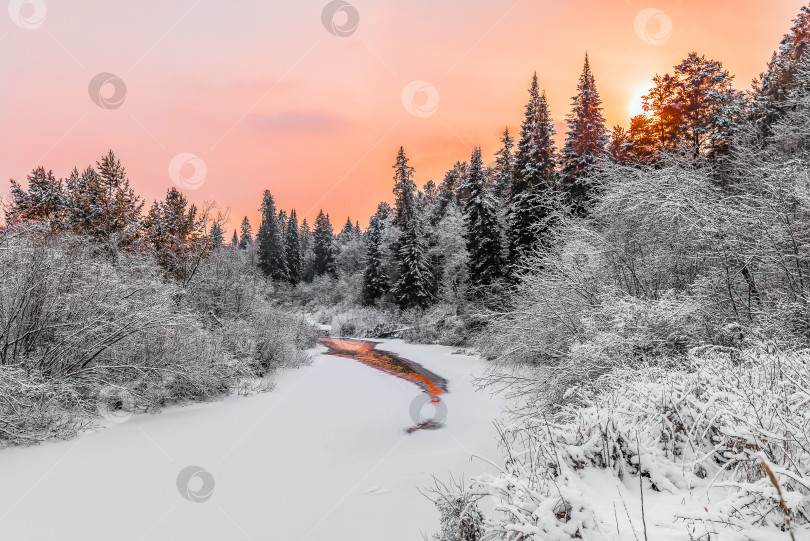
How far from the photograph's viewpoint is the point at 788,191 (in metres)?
6.13

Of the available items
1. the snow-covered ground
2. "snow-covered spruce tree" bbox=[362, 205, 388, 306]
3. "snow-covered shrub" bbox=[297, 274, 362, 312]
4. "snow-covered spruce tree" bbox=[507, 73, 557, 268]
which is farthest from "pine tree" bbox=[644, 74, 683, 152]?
"snow-covered shrub" bbox=[297, 274, 362, 312]

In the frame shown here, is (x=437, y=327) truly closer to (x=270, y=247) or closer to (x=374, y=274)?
(x=374, y=274)

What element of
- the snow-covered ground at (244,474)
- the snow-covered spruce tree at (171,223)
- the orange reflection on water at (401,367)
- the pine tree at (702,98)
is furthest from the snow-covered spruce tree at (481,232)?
the snow-covered spruce tree at (171,223)

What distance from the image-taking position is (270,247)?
55156mm

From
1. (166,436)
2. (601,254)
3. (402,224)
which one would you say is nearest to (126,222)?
(402,224)

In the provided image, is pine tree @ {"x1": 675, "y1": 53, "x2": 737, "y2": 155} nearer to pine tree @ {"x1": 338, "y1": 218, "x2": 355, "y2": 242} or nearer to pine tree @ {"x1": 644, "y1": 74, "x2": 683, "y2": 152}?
pine tree @ {"x1": 644, "y1": 74, "x2": 683, "y2": 152}

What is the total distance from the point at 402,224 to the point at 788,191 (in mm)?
35481

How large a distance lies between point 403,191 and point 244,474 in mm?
36509

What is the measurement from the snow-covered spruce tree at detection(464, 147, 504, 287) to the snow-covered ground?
1607 cm

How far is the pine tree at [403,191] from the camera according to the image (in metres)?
39.8

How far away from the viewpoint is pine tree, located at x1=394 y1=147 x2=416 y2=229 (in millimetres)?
39750

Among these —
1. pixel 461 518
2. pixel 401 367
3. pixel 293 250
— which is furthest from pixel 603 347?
pixel 293 250

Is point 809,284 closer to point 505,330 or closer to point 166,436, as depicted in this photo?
point 505,330

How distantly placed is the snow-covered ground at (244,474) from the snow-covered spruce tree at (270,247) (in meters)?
45.7
